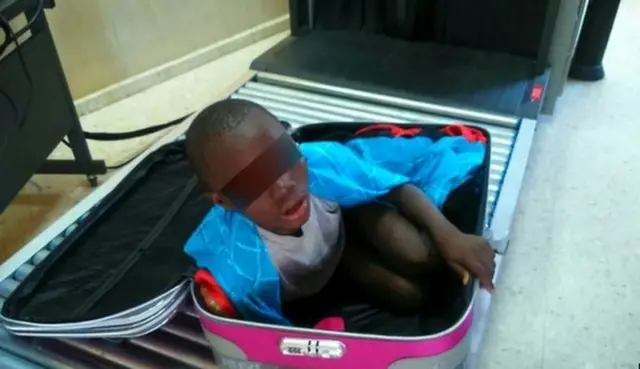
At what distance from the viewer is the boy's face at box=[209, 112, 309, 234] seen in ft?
2.71

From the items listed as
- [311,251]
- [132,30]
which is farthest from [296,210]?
[132,30]

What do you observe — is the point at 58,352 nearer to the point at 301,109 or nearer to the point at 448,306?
the point at 448,306

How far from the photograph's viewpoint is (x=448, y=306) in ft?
3.35

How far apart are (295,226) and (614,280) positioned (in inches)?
31.1

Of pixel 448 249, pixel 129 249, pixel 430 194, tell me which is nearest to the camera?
pixel 448 249

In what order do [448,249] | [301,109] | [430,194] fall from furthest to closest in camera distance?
[301,109], [430,194], [448,249]

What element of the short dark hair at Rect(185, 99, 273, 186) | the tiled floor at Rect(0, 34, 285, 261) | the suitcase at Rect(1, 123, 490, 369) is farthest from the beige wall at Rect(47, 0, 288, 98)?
the short dark hair at Rect(185, 99, 273, 186)

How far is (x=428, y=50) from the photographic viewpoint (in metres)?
1.94

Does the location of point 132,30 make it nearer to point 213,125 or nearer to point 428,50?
point 428,50

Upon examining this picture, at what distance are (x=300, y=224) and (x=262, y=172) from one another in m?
0.11

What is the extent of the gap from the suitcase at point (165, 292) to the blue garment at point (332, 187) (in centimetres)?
5

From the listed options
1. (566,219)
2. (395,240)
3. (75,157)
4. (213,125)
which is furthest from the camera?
(75,157)

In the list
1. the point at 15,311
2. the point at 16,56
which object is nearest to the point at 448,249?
the point at 15,311

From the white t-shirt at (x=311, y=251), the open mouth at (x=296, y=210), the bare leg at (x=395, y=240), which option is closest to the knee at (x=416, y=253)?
the bare leg at (x=395, y=240)
